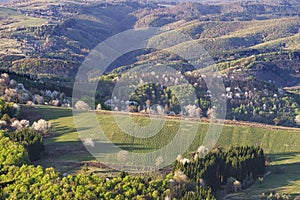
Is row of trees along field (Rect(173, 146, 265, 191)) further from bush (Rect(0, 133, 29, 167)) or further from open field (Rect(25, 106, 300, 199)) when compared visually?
bush (Rect(0, 133, 29, 167))

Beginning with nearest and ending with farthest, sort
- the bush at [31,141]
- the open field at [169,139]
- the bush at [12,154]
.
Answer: the bush at [12,154], the open field at [169,139], the bush at [31,141]

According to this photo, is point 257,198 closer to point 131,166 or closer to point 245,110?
point 131,166

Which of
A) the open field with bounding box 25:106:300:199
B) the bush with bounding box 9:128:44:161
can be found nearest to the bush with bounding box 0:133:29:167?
the bush with bounding box 9:128:44:161

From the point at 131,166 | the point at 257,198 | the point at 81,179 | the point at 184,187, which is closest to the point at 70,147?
the point at 131,166

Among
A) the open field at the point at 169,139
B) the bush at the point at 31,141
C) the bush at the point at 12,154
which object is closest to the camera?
the bush at the point at 12,154

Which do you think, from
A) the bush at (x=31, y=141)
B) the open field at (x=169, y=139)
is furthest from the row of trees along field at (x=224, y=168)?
the bush at (x=31, y=141)

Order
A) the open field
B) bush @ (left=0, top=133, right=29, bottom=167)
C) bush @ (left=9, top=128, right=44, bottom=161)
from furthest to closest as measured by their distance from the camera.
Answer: bush @ (left=9, top=128, right=44, bottom=161) → the open field → bush @ (left=0, top=133, right=29, bottom=167)

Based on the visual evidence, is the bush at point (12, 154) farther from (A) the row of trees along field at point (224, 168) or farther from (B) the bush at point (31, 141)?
(A) the row of trees along field at point (224, 168)

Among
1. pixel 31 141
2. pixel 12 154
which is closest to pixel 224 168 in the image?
pixel 31 141

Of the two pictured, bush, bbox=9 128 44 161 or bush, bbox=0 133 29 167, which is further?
bush, bbox=9 128 44 161
